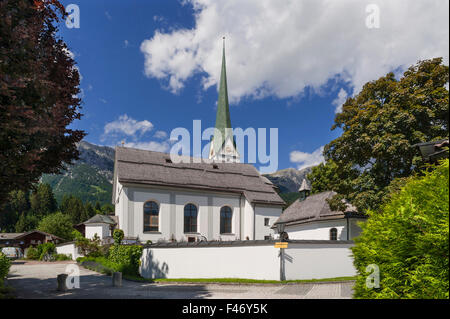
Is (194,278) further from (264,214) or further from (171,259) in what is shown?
(264,214)

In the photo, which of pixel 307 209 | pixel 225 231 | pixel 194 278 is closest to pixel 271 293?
pixel 194 278

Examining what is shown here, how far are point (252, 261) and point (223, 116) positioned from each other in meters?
50.0

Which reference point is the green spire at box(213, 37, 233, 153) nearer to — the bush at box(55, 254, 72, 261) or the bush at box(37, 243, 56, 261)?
the bush at box(37, 243, 56, 261)

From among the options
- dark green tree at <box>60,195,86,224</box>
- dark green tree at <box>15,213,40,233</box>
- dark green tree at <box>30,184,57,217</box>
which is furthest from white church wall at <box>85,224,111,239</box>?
dark green tree at <box>30,184,57,217</box>

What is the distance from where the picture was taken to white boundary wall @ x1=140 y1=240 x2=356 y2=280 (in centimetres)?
1655

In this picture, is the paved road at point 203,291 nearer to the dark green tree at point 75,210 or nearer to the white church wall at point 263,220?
the white church wall at point 263,220

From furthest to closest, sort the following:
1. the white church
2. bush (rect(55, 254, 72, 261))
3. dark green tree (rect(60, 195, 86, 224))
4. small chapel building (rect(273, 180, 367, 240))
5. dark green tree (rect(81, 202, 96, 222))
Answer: dark green tree (rect(81, 202, 96, 222))
dark green tree (rect(60, 195, 86, 224))
bush (rect(55, 254, 72, 261))
the white church
small chapel building (rect(273, 180, 367, 240))

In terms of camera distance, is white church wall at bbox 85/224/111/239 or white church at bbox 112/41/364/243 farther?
white church wall at bbox 85/224/111/239

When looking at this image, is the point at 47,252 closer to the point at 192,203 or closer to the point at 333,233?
the point at 192,203

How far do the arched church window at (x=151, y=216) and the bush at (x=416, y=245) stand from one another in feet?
85.8

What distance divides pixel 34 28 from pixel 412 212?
906 cm

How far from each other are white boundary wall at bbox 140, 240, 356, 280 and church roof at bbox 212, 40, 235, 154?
4395 centimetres

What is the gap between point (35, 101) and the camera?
7941mm

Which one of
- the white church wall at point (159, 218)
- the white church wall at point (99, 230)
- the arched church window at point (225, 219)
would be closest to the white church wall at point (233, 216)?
the arched church window at point (225, 219)
